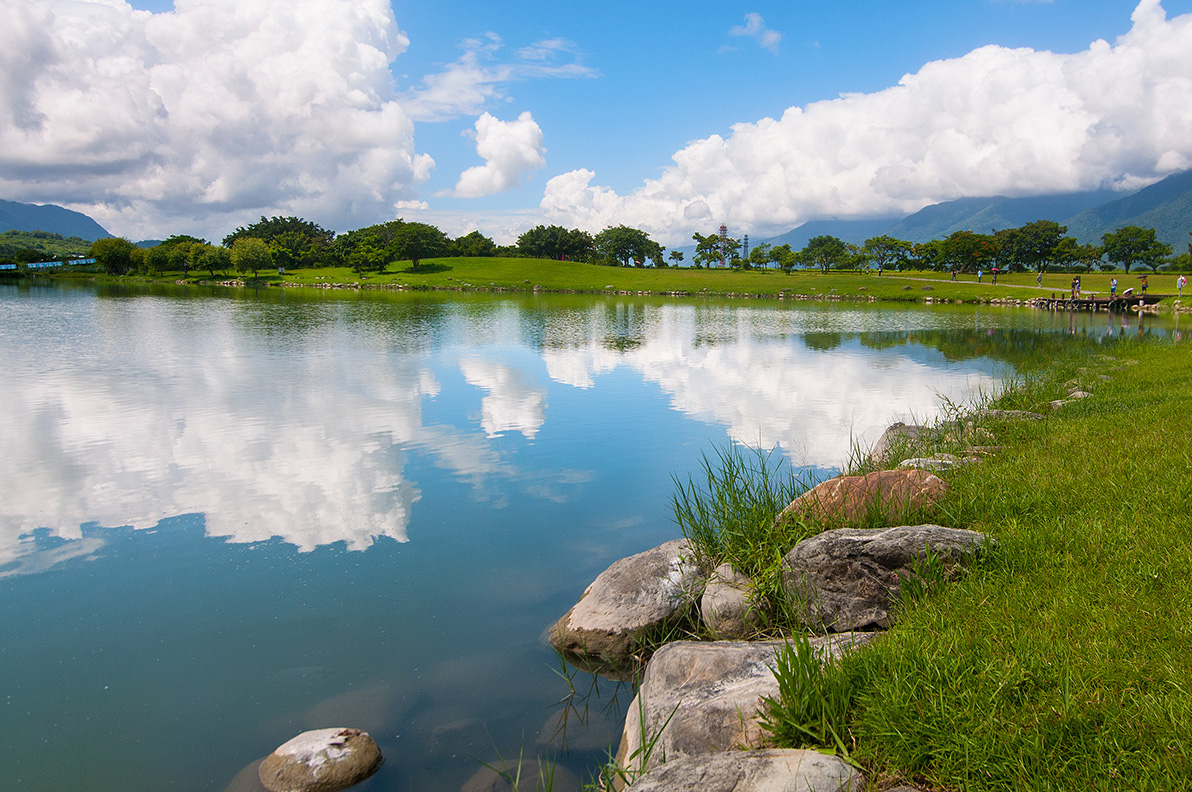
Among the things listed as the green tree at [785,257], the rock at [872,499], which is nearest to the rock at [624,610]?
the rock at [872,499]

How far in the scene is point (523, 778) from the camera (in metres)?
5.14

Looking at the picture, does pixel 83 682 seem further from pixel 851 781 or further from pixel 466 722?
pixel 851 781

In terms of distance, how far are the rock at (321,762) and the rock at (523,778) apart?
2.68 feet

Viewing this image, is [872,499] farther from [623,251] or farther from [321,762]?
[623,251]

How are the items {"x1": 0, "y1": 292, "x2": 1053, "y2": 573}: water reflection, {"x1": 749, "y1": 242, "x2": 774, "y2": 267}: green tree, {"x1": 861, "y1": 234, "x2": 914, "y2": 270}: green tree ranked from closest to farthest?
{"x1": 0, "y1": 292, "x2": 1053, "y2": 573}: water reflection < {"x1": 861, "y1": 234, "x2": 914, "y2": 270}: green tree < {"x1": 749, "y1": 242, "x2": 774, "y2": 267}: green tree

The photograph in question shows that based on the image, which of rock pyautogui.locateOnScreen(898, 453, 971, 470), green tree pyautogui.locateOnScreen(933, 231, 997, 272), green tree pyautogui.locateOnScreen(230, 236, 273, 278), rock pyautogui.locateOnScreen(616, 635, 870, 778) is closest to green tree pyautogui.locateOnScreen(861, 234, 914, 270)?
green tree pyautogui.locateOnScreen(933, 231, 997, 272)

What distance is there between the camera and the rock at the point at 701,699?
4.45 m

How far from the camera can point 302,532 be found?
9.38 m

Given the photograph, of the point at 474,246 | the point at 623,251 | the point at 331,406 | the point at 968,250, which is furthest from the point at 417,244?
the point at 331,406

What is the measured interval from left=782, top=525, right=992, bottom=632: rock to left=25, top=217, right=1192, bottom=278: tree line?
349 feet

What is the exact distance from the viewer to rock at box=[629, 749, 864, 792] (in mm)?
3527

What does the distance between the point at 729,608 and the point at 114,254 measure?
147 metres

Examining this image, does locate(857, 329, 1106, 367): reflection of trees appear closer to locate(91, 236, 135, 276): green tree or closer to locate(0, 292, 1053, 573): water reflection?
locate(0, 292, 1053, 573): water reflection

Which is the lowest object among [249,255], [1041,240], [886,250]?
[1041,240]
